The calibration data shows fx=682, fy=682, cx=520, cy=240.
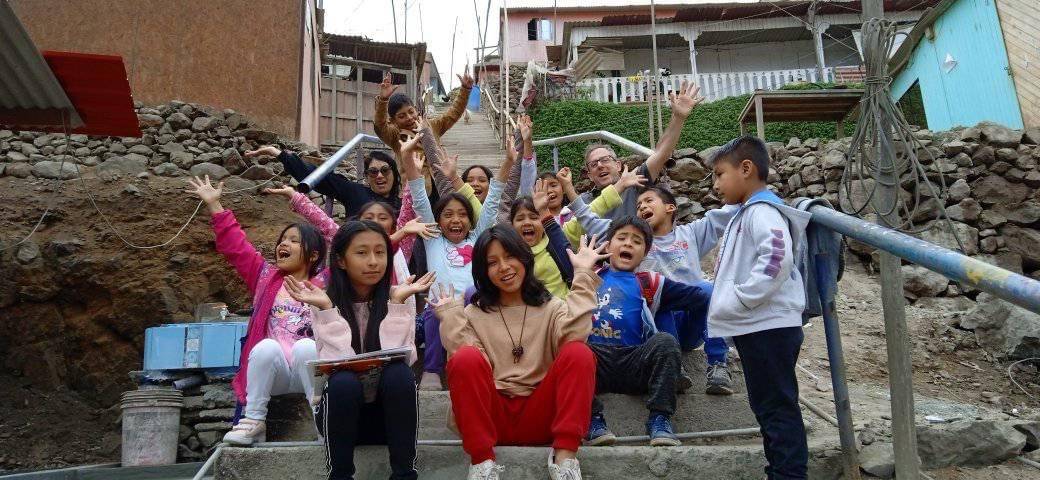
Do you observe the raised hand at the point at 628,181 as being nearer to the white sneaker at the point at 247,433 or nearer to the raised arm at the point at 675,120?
the raised arm at the point at 675,120

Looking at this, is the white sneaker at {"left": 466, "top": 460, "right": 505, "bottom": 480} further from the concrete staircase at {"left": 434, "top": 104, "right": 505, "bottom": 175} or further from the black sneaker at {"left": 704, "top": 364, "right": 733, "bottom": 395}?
the concrete staircase at {"left": 434, "top": 104, "right": 505, "bottom": 175}

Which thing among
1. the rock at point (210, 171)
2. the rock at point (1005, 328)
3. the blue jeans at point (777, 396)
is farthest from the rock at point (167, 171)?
the rock at point (1005, 328)

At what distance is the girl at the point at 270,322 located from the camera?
263 cm

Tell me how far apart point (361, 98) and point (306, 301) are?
11.4 metres

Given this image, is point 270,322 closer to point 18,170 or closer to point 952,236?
point 18,170

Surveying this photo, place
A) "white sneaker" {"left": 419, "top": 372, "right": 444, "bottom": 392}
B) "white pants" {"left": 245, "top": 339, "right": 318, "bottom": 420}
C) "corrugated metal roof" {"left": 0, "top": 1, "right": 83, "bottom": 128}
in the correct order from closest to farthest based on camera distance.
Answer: "white pants" {"left": 245, "top": 339, "right": 318, "bottom": 420} → "white sneaker" {"left": 419, "top": 372, "right": 444, "bottom": 392} → "corrugated metal roof" {"left": 0, "top": 1, "right": 83, "bottom": 128}

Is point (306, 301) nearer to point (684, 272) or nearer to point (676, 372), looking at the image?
point (676, 372)

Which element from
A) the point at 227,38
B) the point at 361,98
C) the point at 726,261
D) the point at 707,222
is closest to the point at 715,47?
the point at 361,98

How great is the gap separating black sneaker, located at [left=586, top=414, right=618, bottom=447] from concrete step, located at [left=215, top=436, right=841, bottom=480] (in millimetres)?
131

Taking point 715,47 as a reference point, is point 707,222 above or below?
below

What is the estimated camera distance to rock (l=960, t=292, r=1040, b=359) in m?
4.96

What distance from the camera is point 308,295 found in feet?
7.61

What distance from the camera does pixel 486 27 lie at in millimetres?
16156

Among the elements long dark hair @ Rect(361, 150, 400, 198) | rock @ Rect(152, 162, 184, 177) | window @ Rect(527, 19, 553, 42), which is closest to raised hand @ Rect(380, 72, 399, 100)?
long dark hair @ Rect(361, 150, 400, 198)
